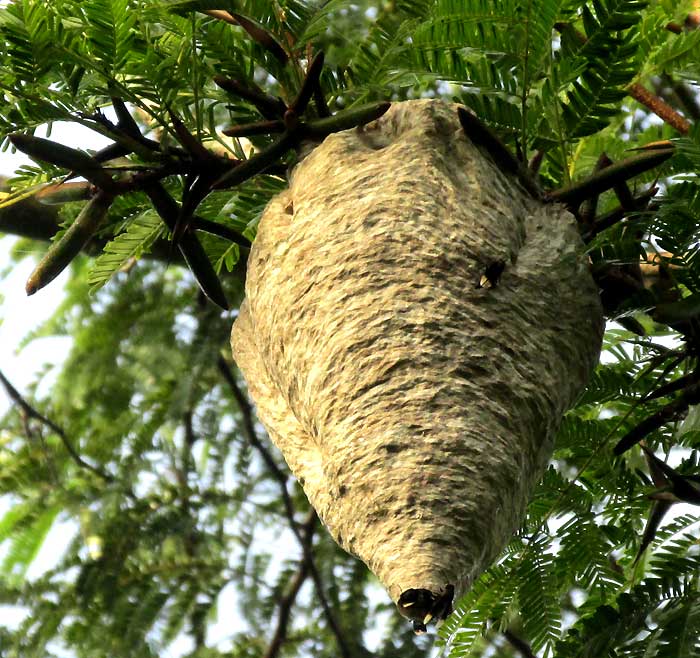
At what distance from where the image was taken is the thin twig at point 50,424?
8.29 ft

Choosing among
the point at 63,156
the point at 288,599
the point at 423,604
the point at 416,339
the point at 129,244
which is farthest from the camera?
the point at 288,599

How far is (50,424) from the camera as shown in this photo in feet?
8.63

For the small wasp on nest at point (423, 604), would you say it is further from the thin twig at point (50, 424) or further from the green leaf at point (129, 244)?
the thin twig at point (50, 424)

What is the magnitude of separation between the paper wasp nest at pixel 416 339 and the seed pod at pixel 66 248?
219mm

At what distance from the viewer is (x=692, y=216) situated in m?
1.28

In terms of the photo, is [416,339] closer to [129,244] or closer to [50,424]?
[129,244]

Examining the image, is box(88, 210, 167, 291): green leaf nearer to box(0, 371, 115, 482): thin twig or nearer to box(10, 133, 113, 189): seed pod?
box(10, 133, 113, 189): seed pod

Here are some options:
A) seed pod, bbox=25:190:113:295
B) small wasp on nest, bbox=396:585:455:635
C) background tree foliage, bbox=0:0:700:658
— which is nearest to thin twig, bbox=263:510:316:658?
background tree foliage, bbox=0:0:700:658

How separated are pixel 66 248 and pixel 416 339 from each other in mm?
452

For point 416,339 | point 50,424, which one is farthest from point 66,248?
point 50,424

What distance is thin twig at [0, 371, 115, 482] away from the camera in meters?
2.53

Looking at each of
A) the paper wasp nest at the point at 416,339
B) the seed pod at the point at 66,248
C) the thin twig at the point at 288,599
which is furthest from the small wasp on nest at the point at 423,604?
the thin twig at the point at 288,599

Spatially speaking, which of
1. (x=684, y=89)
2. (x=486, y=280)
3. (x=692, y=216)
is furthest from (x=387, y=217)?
(x=684, y=89)

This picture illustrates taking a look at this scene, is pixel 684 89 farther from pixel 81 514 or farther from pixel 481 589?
pixel 81 514
